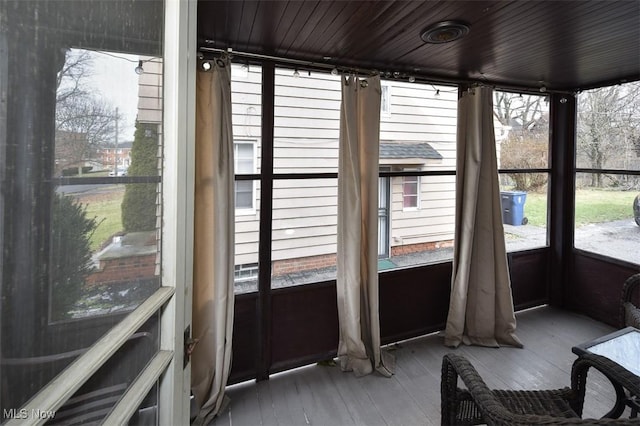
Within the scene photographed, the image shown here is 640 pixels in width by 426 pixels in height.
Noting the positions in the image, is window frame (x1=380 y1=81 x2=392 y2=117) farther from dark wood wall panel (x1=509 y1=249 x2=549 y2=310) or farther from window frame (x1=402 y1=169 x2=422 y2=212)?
dark wood wall panel (x1=509 y1=249 x2=549 y2=310)

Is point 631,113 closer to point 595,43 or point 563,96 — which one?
point 563,96

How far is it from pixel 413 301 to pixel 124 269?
2713 millimetres

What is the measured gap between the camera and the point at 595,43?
2172mm

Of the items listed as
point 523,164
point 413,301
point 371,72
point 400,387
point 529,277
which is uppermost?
point 371,72

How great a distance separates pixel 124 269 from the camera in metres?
0.74

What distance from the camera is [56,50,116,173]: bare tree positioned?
0.54 metres

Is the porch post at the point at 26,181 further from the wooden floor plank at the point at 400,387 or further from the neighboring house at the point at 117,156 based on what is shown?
the wooden floor plank at the point at 400,387

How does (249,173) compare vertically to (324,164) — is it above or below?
below

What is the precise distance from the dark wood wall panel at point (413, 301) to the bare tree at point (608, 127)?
1.90 m

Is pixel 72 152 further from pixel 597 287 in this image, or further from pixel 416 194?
pixel 597 287

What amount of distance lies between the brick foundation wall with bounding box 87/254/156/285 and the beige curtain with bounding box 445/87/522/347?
8.69 feet

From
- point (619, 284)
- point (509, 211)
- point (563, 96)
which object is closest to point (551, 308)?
point (619, 284)

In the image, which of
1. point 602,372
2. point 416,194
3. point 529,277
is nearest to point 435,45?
point 416,194

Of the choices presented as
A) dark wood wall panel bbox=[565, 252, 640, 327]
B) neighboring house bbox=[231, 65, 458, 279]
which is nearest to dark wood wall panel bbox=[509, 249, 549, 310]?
dark wood wall panel bbox=[565, 252, 640, 327]
